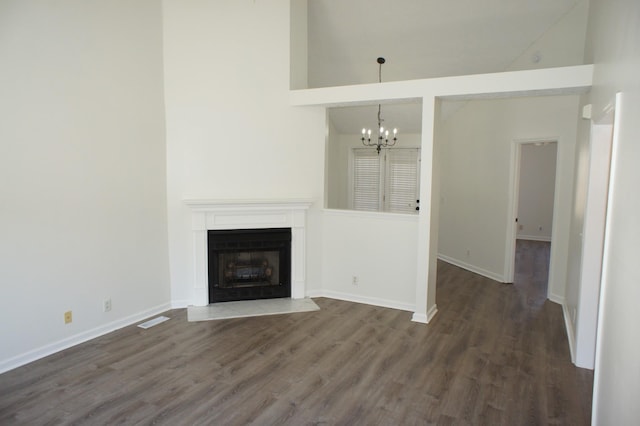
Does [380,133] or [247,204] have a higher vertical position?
[380,133]

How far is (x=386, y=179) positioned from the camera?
8.43 metres

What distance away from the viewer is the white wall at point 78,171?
299 cm

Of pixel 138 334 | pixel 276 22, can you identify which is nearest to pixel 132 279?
pixel 138 334

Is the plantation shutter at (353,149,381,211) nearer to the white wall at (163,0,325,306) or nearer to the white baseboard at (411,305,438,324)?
the white wall at (163,0,325,306)

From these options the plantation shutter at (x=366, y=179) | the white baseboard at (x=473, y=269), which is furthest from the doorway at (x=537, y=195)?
the plantation shutter at (x=366, y=179)

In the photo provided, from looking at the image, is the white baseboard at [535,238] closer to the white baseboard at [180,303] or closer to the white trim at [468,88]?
the white trim at [468,88]

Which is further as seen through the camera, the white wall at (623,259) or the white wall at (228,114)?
the white wall at (228,114)

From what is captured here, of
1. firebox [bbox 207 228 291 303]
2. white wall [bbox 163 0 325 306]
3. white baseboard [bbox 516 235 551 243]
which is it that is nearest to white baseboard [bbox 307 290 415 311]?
firebox [bbox 207 228 291 303]

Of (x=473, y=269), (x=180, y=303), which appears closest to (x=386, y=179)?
(x=473, y=269)

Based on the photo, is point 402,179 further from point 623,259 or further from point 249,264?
point 623,259

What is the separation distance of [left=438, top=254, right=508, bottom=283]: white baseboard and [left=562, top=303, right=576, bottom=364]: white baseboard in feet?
3.96

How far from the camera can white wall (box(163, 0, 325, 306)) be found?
438cm

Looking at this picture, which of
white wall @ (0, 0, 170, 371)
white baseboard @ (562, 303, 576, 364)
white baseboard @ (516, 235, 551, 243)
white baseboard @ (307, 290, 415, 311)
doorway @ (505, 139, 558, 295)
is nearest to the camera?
white wall @ (0, 0, 170, 371)

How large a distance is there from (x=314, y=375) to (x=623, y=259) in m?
2.26
